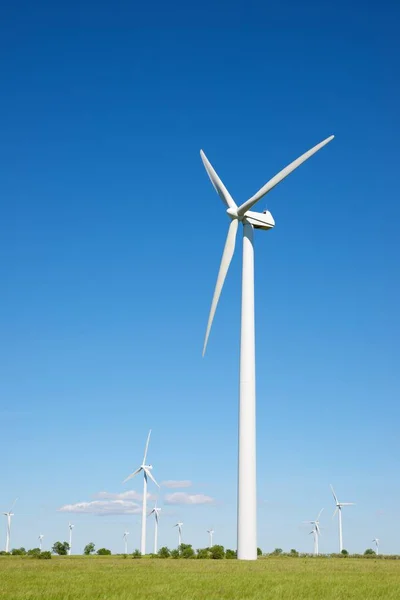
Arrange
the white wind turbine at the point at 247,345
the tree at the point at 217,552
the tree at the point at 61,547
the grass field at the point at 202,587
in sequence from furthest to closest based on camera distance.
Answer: the tree at the point at 61,547
the tree at the point at 217,552
the white wind turbine at the point at 247,345
the grass field at the point at 202,587

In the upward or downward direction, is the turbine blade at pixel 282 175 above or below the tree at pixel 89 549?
above

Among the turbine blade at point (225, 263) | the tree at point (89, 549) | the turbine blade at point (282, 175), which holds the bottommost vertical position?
the tree at point (89, 549)

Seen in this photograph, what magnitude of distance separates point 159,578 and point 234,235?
3256cm

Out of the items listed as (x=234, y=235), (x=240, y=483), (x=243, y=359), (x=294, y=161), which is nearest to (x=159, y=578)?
(x=240, y=483)

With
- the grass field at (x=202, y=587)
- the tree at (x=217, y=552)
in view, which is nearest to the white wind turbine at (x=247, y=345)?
the tree at (x=217, y=552)

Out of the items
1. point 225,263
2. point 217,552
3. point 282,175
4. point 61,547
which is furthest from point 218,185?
point 61,547

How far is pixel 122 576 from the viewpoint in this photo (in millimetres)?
27906

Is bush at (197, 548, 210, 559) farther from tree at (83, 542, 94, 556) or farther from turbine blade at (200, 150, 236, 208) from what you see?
tree at (83, 542, 94, 556)

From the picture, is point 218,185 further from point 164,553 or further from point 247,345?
point 164,553

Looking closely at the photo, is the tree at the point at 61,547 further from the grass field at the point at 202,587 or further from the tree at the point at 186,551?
the grass field at the point at 202,587

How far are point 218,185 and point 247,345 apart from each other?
685 inches

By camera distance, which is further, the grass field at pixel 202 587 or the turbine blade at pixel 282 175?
the turbine blade at pixel 282 175

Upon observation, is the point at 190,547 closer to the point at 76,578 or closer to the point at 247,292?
the point at 247,292

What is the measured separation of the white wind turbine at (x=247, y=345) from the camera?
4359 centimetres
